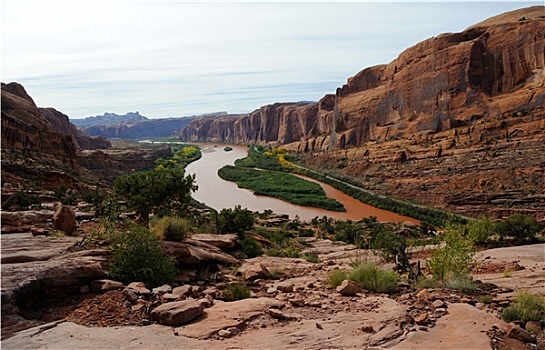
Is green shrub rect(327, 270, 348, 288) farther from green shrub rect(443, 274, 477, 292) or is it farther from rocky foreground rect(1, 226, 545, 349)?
green shrub rect(443, 274, 477, 292)

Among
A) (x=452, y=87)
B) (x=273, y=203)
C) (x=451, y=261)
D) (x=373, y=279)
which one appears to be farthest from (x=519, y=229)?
(x=452, y=87)

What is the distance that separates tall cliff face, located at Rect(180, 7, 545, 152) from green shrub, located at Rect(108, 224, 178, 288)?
1627 inches

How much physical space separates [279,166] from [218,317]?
2586 inches

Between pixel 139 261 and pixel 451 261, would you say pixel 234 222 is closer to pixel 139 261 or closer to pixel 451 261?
pixel 139 261

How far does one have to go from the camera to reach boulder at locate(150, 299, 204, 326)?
17.0 feet

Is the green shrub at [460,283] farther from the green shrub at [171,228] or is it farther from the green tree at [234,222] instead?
the green tree at [234,222]

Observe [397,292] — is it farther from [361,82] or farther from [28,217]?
[361,82]

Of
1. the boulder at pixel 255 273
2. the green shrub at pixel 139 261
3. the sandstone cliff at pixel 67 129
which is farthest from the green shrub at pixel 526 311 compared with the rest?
the sandstone cliff at pixel 67 129

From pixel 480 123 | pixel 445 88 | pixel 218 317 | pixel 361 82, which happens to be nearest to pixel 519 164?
pixel 480 123

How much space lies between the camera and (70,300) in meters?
5.96

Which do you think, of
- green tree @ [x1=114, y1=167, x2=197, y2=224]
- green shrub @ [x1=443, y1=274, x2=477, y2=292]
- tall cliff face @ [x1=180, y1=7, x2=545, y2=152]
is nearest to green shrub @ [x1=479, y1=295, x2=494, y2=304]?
green shrub @ [x1=443, y1=274, x2=477, y2=292]

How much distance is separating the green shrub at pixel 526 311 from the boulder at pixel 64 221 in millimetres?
8906

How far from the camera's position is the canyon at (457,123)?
113ft

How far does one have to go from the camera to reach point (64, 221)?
9.24 metres
